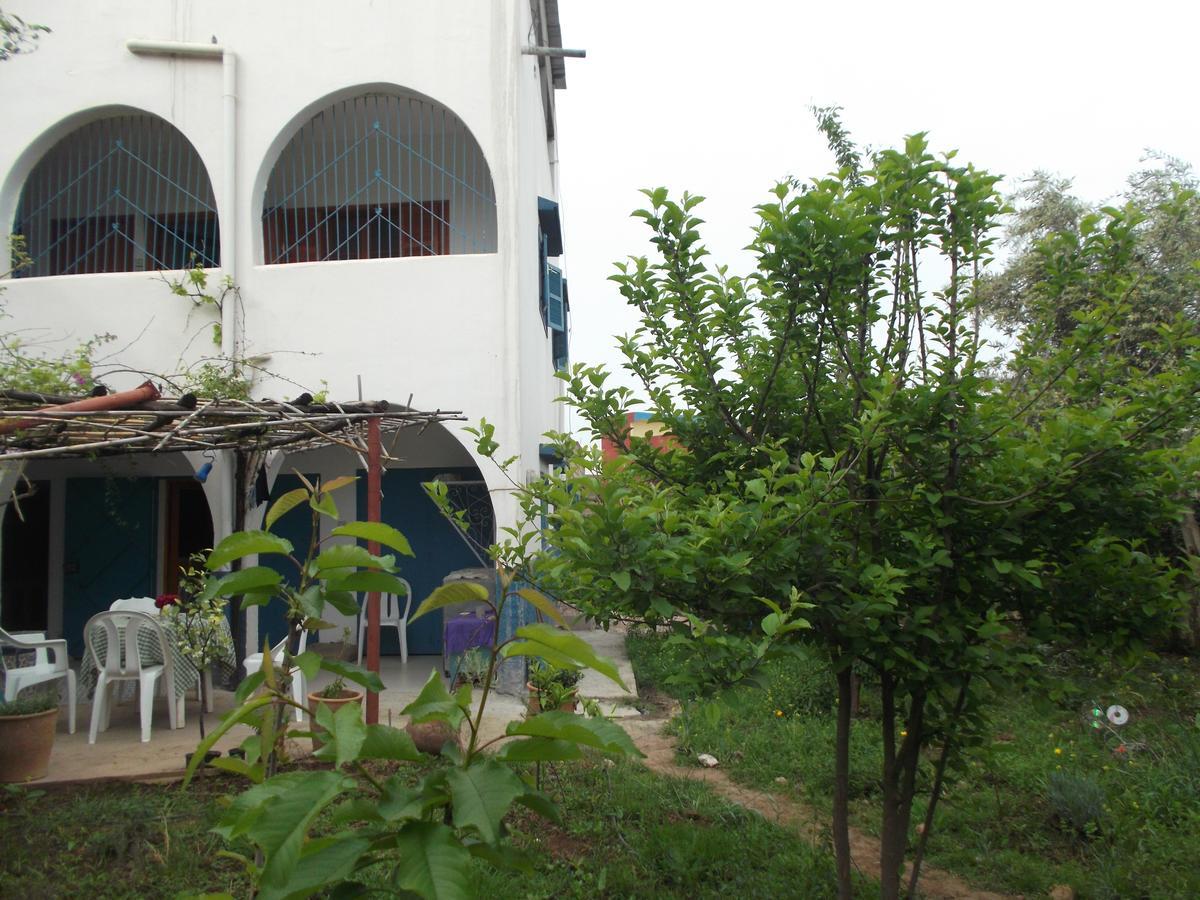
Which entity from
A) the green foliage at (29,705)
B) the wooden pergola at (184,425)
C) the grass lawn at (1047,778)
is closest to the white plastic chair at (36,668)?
the green foliage at (29,705)

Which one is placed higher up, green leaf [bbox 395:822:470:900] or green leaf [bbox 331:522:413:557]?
green leaf [bbox 331:522:413:557]

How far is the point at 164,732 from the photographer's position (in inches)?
274

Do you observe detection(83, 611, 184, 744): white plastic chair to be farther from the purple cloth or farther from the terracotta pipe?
the purple cloth

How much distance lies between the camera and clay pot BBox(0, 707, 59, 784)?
18.2ft

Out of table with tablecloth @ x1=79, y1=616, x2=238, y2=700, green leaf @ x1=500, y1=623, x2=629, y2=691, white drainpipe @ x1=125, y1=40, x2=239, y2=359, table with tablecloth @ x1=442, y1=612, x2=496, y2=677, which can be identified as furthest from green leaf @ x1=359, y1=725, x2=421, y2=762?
white drainpipe @ x1=125, y1=40, x2=239, y2=359

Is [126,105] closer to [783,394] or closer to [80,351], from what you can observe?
[80,351]

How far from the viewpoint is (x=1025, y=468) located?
2.78 metres

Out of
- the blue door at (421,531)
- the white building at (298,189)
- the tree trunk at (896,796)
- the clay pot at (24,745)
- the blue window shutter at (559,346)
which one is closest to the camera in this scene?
the tree trunk at (896,796)

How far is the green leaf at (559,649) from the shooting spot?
4.49 ft

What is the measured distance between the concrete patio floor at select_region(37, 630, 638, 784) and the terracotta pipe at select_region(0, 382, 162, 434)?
192cm

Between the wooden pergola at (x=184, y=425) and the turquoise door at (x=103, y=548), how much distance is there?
344cm

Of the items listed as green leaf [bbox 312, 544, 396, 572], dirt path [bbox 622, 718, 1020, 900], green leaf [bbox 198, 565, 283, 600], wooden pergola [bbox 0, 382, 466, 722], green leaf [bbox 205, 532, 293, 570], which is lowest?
dirt path [bbox 622, 718, 1020, 900]

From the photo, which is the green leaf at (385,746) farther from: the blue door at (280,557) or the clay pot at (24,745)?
the blue door at (280,557)

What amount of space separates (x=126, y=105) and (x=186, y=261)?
5.08 ft
